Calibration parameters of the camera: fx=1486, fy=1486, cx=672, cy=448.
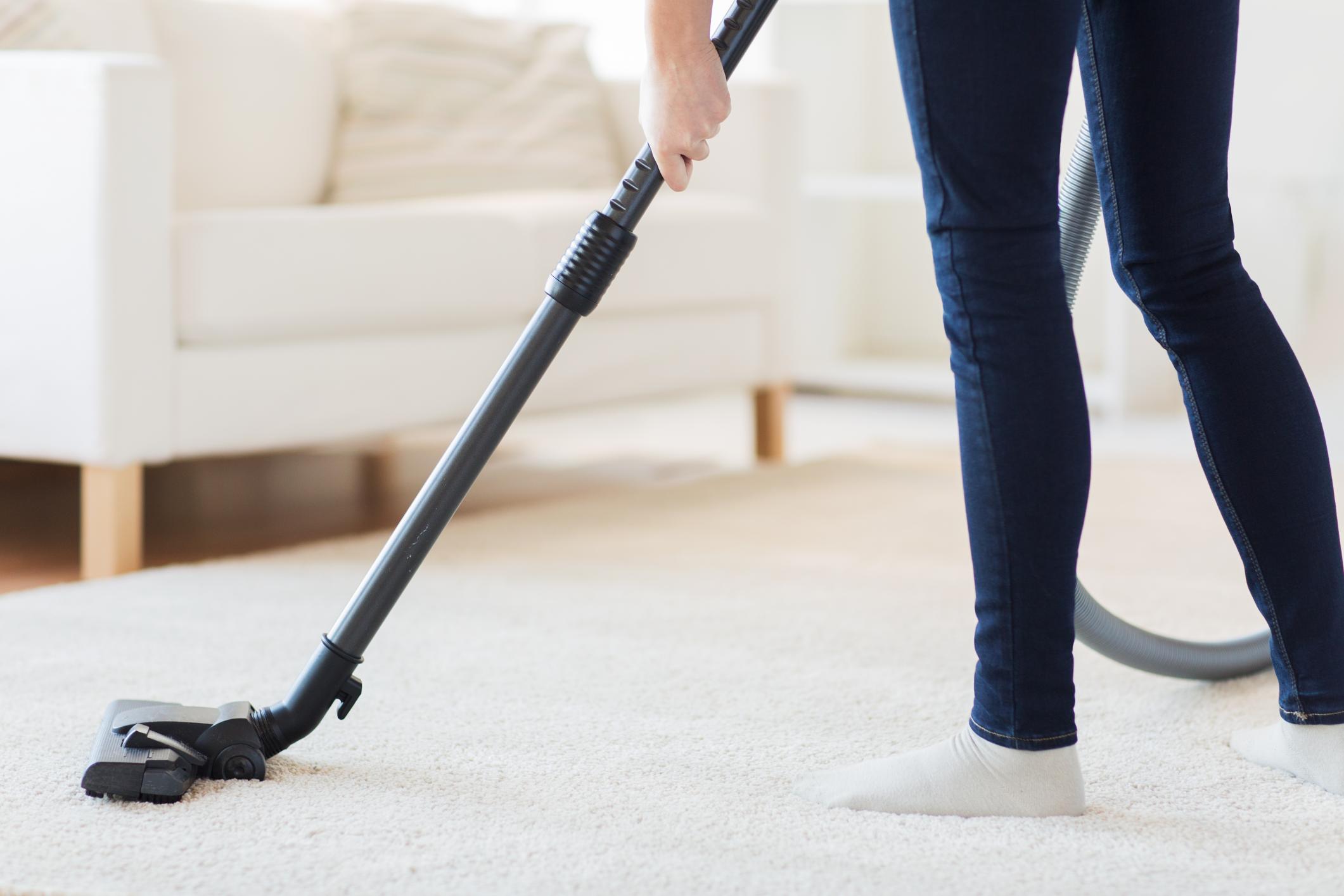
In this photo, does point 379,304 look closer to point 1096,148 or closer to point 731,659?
point 731,659

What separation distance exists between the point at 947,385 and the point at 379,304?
1.88m

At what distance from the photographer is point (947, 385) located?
11.7ft

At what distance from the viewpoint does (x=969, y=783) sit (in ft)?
3.08

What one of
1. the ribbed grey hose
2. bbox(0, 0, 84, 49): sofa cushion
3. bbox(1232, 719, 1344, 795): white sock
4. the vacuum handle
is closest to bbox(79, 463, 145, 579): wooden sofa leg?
bbox(0, 0, 84, 49): sofa cushion

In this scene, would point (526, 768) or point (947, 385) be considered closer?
point (526, 768)

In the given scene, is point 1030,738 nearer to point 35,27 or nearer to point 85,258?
point 85,258

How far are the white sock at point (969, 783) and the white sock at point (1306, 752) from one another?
19 cm

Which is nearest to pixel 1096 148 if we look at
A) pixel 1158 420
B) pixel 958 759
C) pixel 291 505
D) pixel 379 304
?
pixel 958 759

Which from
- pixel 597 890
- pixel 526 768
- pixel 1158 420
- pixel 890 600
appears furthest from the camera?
pixel 1158 420

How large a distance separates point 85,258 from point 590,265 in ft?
3.11

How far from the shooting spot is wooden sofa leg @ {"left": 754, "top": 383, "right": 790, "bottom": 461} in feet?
9.19

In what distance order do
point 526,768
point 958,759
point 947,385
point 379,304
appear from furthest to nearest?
point 947,385
point 379,304
point 526,768
point 958,759

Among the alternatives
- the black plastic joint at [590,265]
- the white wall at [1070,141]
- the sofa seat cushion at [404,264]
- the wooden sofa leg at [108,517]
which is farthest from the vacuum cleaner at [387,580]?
the white wall at [1070,141]

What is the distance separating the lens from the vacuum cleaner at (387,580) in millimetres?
973
